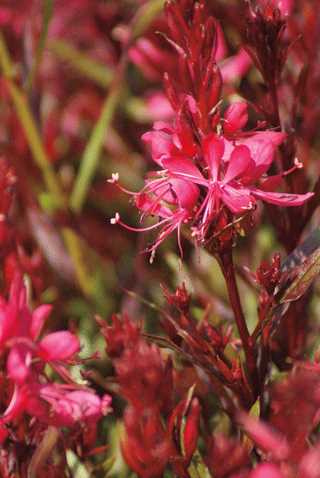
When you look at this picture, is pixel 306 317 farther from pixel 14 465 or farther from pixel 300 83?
pixel 14 465

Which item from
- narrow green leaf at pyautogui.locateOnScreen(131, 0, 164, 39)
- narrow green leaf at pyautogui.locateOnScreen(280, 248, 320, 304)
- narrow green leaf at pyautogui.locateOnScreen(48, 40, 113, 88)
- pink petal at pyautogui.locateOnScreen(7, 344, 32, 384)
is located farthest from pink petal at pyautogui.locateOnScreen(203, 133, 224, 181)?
narrow green leaf at pyautogui.locateOnScreen(48, 40, 113, 88)

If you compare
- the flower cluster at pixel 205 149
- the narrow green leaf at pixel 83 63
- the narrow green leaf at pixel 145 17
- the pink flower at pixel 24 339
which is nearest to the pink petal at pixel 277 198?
the flower cluster at pixel 205 149

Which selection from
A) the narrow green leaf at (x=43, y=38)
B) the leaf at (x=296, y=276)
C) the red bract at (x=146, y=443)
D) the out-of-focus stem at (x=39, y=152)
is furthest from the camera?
the out-of-focus stem at (x=39, y=152)

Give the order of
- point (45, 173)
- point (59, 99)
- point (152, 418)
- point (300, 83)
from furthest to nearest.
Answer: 1. point (59, 99)
2. point (45, 173)
3. point (300, 83)
4. point (152, 418)

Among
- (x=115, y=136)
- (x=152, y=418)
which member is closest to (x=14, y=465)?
(x=152, y=418)

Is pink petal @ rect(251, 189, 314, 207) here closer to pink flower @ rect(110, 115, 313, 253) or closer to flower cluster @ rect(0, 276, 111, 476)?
pink flower @ rect(110, 115, 313, 253)

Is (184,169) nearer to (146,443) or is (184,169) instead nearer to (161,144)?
(161,144)

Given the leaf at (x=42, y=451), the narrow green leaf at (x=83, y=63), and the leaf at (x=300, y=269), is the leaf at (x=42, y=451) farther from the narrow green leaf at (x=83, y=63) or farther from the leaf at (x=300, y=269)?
the narrow green leaf at (x=83, y=63)
